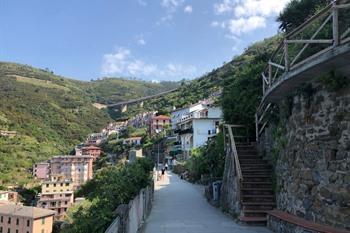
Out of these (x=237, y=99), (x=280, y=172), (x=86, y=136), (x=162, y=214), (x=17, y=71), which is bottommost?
(x=162, y=214)

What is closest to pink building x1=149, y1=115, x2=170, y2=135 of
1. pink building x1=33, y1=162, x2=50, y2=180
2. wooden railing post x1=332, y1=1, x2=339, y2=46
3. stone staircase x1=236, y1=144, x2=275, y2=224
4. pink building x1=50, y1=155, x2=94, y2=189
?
pink building x1=50, y1=155, x2=94, y2=189

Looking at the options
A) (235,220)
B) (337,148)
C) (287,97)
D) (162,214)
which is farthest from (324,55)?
(162,214)

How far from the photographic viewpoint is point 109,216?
6801 mm

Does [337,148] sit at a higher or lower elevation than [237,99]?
lower

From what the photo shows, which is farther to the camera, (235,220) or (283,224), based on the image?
(235,220)

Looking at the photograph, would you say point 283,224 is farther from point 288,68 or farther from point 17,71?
point 17,71

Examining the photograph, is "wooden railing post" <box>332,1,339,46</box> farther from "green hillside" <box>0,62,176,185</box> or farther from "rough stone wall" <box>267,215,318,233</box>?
"green hillside" <box>0,62,176,185</box>

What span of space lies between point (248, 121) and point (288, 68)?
6.75m

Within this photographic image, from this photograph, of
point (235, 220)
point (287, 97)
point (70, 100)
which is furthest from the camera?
point (70, 100)

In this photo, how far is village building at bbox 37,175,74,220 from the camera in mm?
77875

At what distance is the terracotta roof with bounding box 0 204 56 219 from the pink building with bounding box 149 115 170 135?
103 feet

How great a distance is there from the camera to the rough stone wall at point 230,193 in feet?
37.3

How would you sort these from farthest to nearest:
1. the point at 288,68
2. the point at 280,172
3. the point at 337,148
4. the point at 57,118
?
the point at 57,118 → the point at 280,172 → the point at 288,68 → the point at 337,148

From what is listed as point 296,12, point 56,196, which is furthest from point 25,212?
point 296,12
